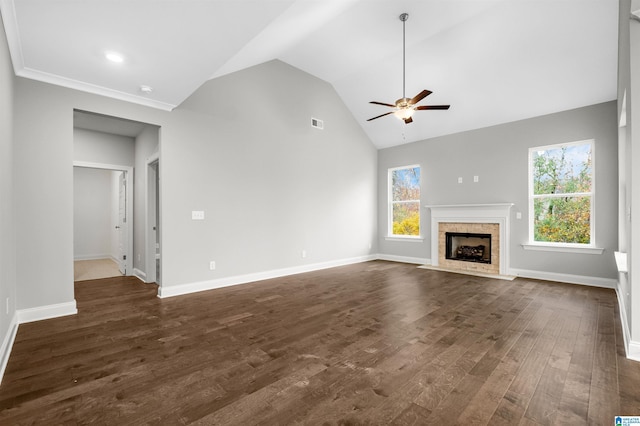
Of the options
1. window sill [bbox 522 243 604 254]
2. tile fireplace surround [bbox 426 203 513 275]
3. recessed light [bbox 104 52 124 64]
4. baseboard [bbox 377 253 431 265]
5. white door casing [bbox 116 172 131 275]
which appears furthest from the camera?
baseboard [bbox 377 253 431 265]

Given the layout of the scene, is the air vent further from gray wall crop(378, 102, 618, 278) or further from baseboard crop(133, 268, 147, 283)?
baseboard crop(133, 268, 147, 283)

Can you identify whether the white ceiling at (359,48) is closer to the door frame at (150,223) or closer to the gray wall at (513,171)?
the gray wall at (513,171)

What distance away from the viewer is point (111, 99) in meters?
3.75

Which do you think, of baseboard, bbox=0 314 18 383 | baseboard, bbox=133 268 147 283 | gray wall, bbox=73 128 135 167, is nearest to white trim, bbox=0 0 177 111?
gray wall, bbox=73 128 135 167

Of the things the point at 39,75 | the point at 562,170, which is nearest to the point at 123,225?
the point at 39,75

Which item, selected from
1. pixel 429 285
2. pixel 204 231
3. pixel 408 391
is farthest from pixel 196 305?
pixel 429 285

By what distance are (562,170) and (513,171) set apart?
0.72 metres

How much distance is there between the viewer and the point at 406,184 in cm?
730

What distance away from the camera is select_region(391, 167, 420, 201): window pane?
23.2 ft

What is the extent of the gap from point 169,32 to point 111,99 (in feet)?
6.13

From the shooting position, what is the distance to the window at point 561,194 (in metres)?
→ 4.84

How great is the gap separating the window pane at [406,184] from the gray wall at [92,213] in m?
7.45

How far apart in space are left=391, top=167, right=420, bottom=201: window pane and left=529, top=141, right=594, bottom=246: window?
2303mm

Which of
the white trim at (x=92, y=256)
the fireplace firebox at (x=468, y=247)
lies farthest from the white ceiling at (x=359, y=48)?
the white trim at (x=92, y=256)
